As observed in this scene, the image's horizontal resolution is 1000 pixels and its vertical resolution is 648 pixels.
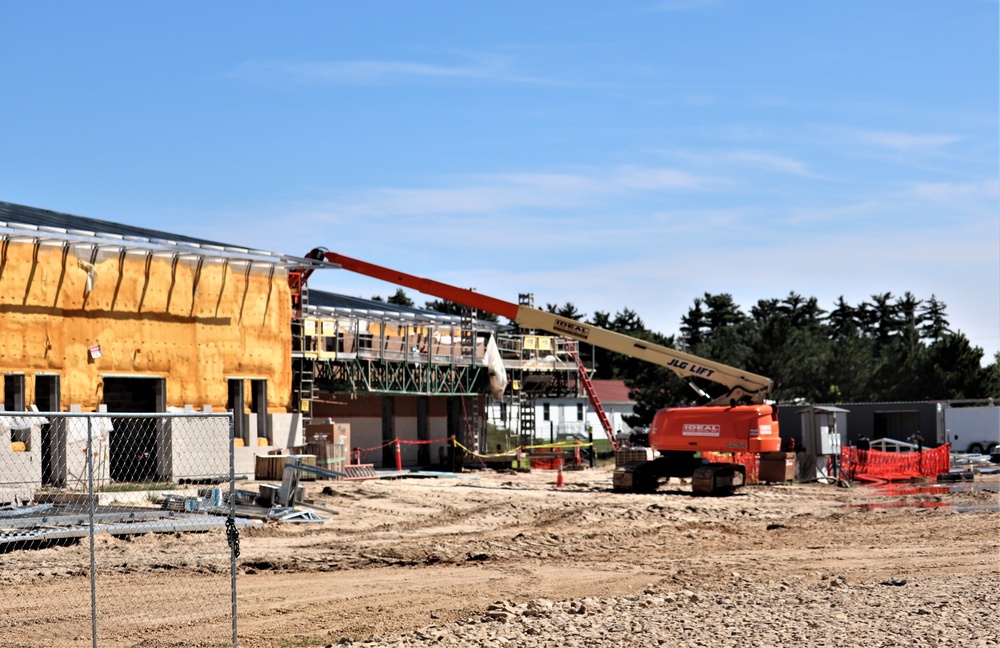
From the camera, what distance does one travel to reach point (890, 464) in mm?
40031

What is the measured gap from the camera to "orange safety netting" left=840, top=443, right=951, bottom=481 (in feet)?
129

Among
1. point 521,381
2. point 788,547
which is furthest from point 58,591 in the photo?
point 521,381

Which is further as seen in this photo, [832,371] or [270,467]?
[832,371]

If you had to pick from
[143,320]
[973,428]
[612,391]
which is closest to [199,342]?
[143,320]

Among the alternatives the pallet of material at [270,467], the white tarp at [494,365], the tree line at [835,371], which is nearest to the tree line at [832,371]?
the tree line at [835,371]

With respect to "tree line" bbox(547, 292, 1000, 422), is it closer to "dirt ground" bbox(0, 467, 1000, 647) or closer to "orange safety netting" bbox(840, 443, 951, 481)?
"orange safety netting" bbox(840, 443, 951, 481)

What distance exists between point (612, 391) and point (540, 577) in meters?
68.0

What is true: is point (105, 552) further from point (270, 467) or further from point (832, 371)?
point (832, 371)

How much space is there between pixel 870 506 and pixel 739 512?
3.57 meters

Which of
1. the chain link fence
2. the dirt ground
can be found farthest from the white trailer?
the chain link fence

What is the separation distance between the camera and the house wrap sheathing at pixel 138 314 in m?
29.3

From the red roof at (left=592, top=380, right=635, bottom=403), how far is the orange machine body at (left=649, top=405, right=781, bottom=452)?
45.5 metres

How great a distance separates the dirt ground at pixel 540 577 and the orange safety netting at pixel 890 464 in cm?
1053

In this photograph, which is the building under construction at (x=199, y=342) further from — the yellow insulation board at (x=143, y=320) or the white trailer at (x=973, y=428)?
the white trailer at (x=973, y=428)
